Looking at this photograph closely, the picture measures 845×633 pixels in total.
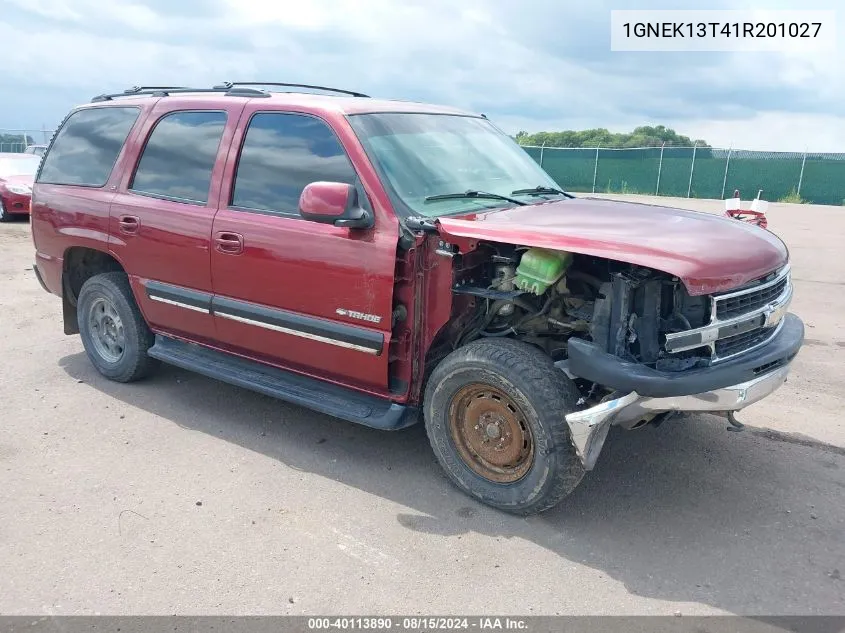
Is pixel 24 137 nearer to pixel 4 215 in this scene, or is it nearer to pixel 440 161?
pixel 4 215

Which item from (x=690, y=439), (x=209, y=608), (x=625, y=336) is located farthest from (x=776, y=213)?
(x=209, y=608)

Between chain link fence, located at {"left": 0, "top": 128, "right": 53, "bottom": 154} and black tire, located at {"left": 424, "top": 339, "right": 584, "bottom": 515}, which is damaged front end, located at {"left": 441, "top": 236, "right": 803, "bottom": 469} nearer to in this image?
black tire, located at {"left": 424, "top": 339, "right": 584, "bottom": 515}

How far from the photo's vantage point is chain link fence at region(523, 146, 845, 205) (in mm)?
26641

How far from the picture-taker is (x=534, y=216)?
12.1ft

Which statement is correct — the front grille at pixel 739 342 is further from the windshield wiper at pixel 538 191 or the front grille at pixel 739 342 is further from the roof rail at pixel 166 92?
the roof rail at pixel 166 92

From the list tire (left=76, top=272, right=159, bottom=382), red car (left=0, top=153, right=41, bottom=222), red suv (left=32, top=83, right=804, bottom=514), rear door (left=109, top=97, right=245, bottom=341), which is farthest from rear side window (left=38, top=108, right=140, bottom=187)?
red car (left=0, top=153, right=41, bottom=222)

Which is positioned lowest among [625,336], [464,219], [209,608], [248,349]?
[209,608]

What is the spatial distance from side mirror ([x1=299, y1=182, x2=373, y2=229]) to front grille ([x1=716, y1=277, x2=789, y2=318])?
5.73 feet

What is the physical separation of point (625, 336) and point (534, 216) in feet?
2.98

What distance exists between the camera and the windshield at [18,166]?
578 inches

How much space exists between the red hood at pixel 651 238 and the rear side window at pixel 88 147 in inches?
114

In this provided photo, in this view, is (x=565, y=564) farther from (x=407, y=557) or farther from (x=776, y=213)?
(x=776, y=213)

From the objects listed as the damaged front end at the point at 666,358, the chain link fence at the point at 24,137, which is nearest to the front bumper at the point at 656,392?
the damaged front end at the point at 666,358

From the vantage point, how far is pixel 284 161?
4.07m
